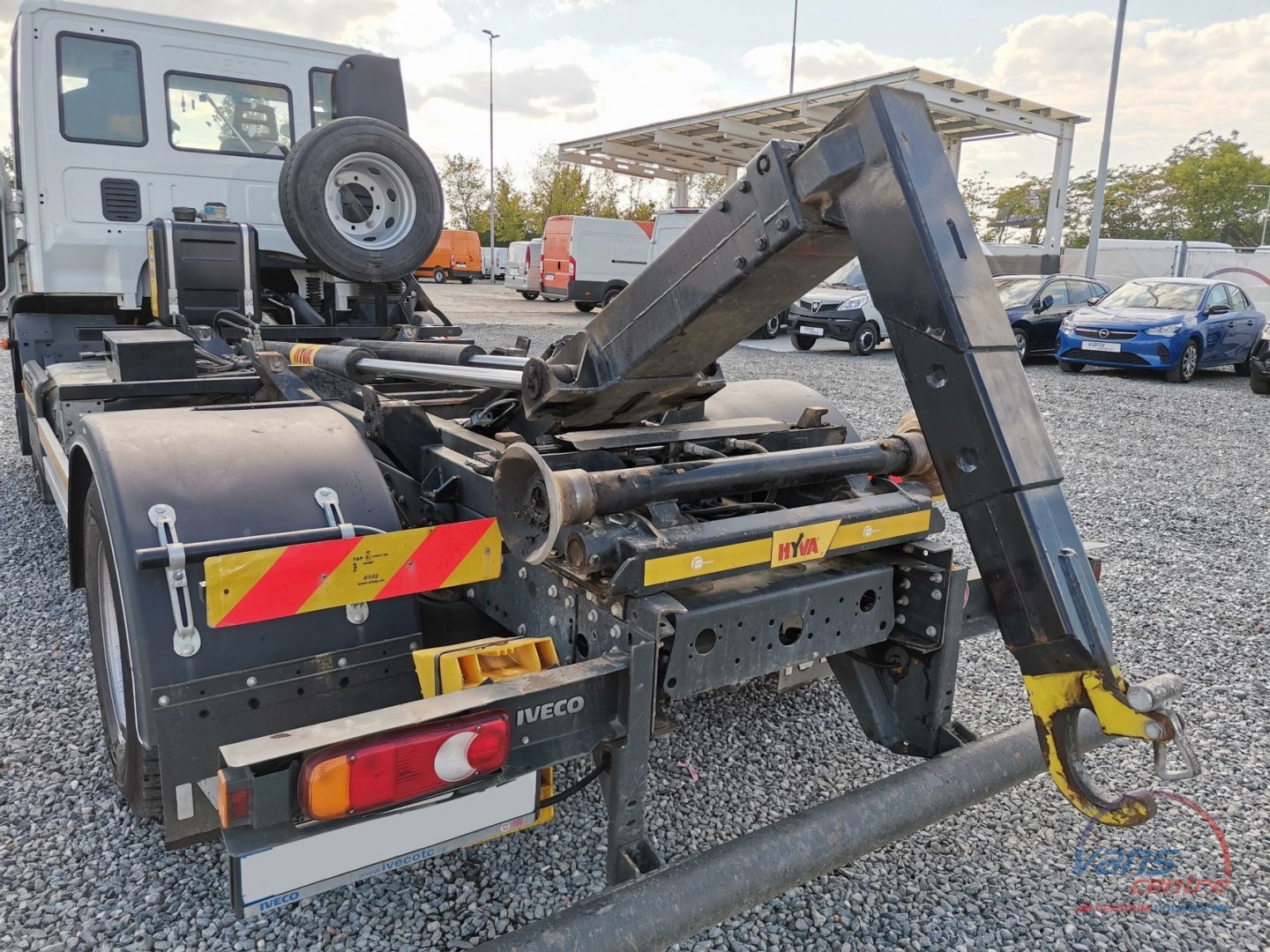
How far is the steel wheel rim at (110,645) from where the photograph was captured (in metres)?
2.66

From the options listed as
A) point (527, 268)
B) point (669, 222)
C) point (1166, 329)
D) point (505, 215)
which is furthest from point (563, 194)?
point (1166, 329)

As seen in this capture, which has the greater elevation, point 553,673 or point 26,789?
point 553,673

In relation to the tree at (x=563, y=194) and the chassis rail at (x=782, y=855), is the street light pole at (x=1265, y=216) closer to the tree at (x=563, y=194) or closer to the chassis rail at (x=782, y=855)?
the tree at (x=563, y=194)

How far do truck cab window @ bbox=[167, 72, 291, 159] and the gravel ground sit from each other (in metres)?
2.64

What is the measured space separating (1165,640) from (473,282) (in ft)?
139

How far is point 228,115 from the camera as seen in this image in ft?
18.6

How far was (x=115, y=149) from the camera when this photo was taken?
211 inches

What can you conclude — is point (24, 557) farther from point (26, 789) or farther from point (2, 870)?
point (2, 870)

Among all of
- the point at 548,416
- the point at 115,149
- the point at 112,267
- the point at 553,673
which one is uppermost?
the point at 115,149

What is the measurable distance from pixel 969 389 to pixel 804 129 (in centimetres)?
2672

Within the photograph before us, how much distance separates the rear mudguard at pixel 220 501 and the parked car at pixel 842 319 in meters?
14.8

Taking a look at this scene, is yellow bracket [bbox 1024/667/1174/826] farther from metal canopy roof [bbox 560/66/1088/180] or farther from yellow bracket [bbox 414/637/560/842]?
metal canopy roof [bbox 560/66/1088/180]

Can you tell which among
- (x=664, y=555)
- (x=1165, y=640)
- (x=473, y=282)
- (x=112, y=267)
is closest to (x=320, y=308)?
(x=112, y=267)

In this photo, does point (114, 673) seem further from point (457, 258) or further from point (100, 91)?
point (457, 258)
